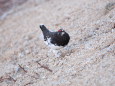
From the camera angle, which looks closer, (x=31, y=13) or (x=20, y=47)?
(x=20, y=47)

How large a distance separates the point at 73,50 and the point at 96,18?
1.83m

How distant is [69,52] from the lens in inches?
241

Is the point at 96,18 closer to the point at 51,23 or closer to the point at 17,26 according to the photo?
the point at 51,23

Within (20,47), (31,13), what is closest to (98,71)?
(20,47)

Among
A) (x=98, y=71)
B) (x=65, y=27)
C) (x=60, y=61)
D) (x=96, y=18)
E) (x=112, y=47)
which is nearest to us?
(x=98, y=71)

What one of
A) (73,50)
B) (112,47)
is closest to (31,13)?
(73,50)

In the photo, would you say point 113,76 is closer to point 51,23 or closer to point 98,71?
point 98,71

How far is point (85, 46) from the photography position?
5.95 metres

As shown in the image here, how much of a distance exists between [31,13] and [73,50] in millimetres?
6971

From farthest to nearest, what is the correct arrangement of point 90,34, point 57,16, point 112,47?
point 57,16
point 90,34
point 112,47

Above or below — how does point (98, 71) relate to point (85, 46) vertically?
above

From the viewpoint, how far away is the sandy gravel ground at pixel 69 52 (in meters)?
4.63

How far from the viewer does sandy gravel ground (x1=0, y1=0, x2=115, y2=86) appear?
15.2 feet

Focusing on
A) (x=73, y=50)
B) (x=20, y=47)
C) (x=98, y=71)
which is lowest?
(x=20, y=47)
